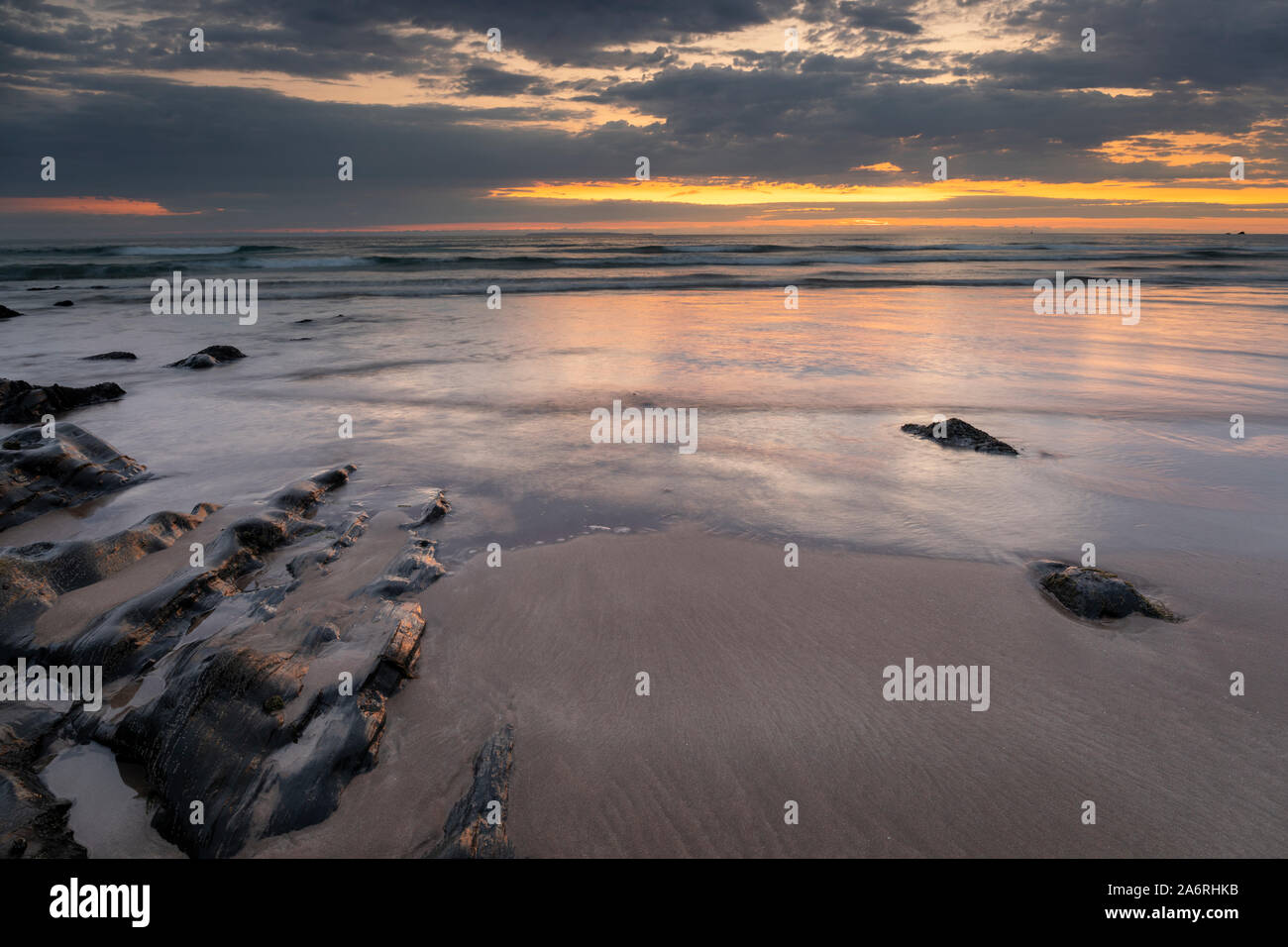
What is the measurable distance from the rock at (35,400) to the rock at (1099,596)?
33.9ft

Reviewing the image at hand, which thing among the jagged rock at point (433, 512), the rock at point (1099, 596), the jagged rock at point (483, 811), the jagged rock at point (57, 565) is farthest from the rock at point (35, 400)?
the rock at point (1099, 596)

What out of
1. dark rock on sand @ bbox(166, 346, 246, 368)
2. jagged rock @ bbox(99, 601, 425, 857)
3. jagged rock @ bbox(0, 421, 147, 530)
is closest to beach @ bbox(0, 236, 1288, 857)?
jagged rock @ bbox(99, 601, 425, 857)

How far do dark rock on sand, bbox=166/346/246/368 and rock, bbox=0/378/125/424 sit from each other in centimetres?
253

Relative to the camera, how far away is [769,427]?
280 inches

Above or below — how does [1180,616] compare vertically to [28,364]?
below

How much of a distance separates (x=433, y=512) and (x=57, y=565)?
2.13 m

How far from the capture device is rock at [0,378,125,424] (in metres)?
7.58

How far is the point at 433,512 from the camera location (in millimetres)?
4789

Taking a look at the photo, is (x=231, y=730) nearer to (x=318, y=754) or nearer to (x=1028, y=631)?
(x=318, y=754)

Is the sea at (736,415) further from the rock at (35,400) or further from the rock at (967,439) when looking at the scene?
the rock at (35,400)

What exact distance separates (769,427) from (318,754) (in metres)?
5.57

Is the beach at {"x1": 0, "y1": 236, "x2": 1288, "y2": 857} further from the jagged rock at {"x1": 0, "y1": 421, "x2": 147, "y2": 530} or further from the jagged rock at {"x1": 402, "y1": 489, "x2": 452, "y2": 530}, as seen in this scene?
the jagged rock at {"x1": 0, "y1": 421, "x2": 147, "y2": 530}

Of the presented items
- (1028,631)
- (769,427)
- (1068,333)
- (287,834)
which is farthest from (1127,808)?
(1068,333)
